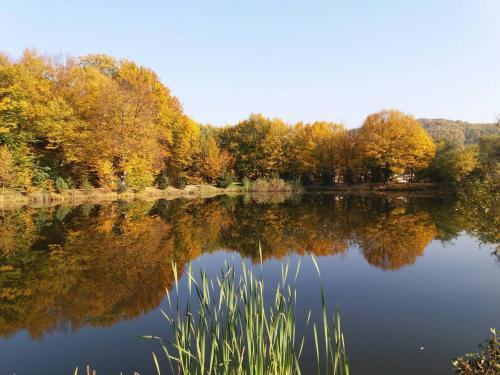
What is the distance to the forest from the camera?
3084cm

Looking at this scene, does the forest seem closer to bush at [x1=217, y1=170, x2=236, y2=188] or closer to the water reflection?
bush at [x1=217, y1=170, x2=236, y2=188]

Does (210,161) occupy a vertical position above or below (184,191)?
above

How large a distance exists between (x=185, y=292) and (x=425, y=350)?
545cm

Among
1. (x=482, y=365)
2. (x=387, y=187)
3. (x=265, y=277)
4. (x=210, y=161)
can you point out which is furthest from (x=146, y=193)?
(x=482, y=365)

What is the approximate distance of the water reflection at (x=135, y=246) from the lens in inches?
288

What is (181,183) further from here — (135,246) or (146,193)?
(135,246)

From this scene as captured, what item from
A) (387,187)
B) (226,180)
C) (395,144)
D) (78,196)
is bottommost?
(387,187)

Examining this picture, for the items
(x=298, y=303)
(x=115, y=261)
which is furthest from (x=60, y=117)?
(x=298, y=303)

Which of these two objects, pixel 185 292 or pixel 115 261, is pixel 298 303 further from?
pixel 115 261

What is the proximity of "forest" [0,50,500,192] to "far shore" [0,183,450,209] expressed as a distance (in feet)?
2.95

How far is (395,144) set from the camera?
42.4 meters

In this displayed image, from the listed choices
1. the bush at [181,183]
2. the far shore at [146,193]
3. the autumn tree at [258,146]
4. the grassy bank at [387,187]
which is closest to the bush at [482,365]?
the far shore at [146,193]

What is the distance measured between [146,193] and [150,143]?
5939mm

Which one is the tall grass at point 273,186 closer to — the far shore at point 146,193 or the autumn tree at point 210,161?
the far shore at point 146,193
